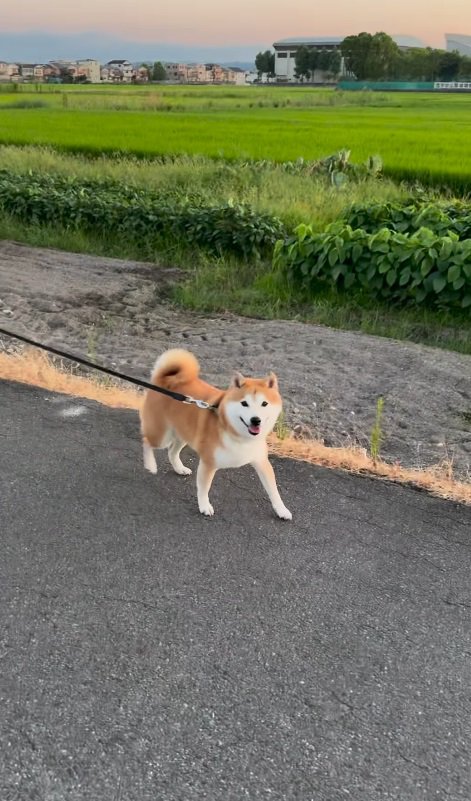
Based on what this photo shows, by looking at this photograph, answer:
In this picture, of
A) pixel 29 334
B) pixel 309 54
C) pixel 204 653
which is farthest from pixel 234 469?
pixel 309 54

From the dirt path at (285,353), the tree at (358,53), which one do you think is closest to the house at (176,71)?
the tree at (358,53)

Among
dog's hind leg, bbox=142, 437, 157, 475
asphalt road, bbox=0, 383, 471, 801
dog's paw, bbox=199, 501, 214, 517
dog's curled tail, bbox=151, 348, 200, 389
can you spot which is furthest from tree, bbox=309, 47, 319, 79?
dog's paw, bbox=199, 501, 214, 517

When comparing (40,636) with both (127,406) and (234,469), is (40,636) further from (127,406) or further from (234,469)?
(127,406)

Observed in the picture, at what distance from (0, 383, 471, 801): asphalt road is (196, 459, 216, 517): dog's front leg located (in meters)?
0.06

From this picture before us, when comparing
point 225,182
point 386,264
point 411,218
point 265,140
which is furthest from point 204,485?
point 265,140

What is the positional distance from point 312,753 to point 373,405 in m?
3.75

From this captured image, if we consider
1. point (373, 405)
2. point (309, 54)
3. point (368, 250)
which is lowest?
point (373, 405)

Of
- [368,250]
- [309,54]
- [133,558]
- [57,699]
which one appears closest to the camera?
[57,699]

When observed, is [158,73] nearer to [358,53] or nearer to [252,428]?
[358,53]

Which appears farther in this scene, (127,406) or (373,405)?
(373,405)

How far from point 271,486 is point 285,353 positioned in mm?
3523

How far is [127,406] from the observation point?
5.11 metres

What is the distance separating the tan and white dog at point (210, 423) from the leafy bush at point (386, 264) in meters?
4.70

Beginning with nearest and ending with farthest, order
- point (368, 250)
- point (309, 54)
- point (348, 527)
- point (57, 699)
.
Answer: point (57, 699), point (348, 527), point (368, 250), point (309, 54)
